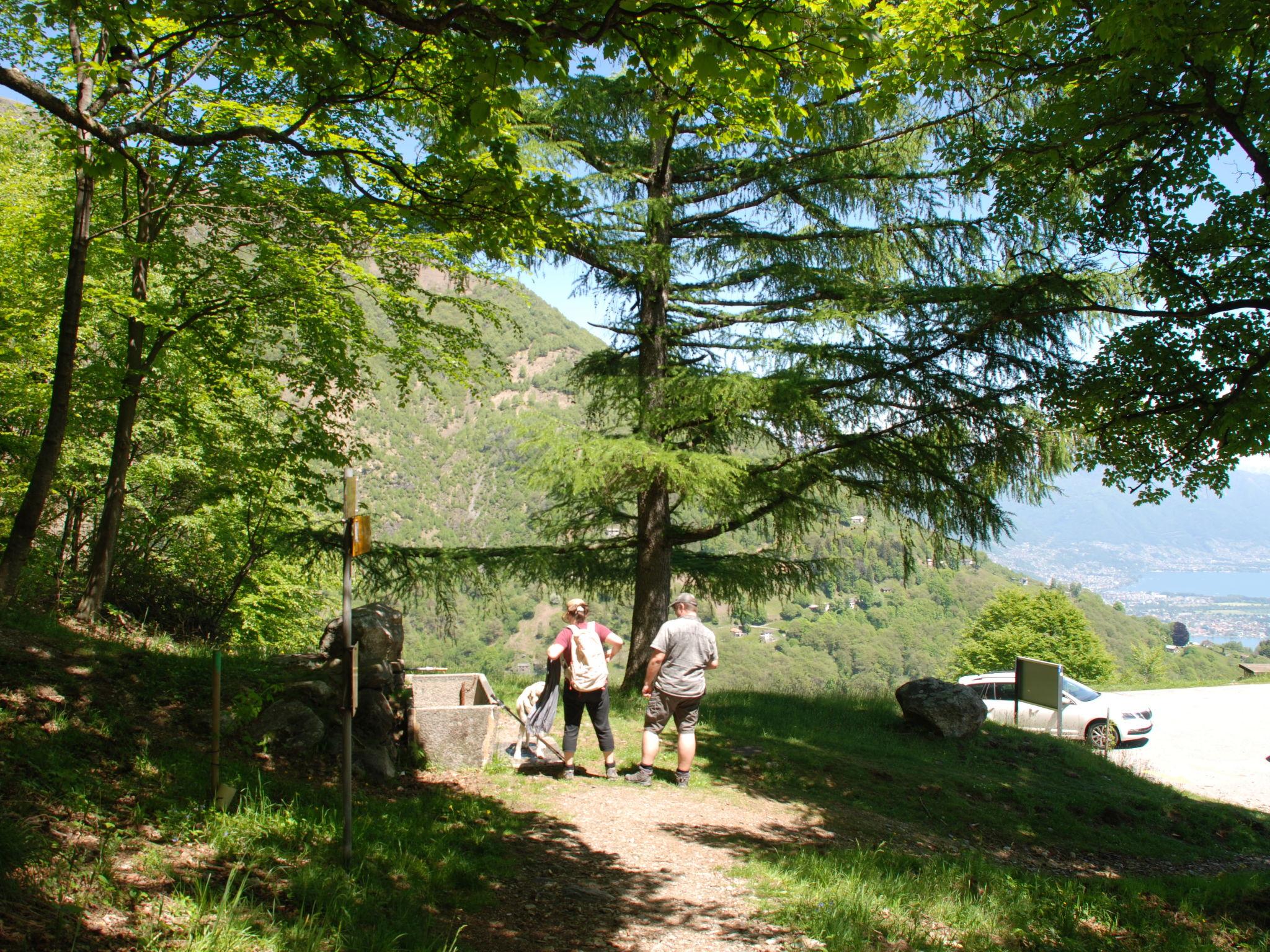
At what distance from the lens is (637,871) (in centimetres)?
525

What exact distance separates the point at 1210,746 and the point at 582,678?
14443mm

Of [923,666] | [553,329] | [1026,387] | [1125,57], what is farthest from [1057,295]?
[553,329]

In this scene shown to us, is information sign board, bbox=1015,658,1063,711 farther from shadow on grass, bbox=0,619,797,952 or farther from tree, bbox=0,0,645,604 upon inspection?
tree, bbox=0,0,645,604

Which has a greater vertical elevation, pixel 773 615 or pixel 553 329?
pixel 553 329

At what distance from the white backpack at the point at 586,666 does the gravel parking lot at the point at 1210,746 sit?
373 inches

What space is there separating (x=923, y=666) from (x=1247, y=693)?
59.2 m

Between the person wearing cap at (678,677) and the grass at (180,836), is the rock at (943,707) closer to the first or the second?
Answer: the person wearing cap at (678,677)

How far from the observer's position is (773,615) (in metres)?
114

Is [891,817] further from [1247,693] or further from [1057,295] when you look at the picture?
[1247,693]

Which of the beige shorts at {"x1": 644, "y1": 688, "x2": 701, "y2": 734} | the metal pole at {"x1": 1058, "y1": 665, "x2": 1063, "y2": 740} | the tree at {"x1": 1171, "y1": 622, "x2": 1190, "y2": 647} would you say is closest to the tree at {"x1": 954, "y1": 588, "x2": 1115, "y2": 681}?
the metal pole at {"x1": 1058, "y1": 665, "x2": 1063, "y2": 740}

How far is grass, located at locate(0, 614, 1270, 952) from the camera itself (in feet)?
11.5

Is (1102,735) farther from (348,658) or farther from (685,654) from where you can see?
(348,658)

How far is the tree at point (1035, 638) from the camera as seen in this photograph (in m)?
44.3

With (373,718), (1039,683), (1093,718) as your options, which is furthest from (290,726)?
(1093,718)
